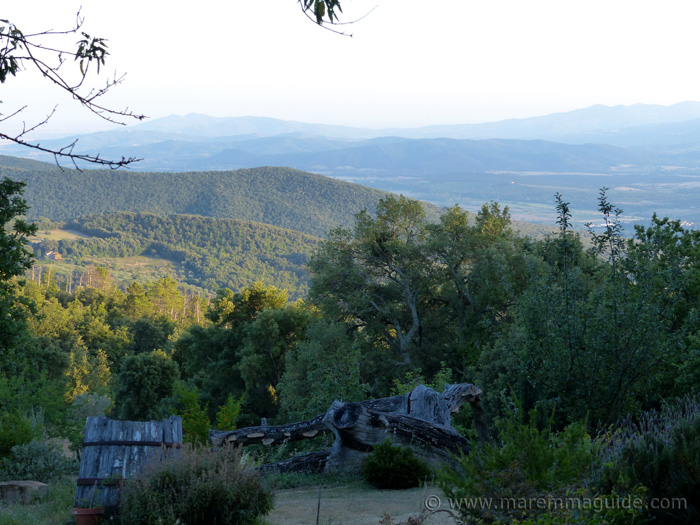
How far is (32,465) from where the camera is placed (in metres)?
9.42

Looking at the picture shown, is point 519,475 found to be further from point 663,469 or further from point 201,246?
point 201,246

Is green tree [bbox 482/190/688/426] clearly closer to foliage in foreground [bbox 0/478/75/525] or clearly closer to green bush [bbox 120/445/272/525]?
green bush [bbox 120/445/272/525]

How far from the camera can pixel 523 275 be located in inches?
→ 787

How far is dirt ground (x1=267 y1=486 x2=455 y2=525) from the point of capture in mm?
6125

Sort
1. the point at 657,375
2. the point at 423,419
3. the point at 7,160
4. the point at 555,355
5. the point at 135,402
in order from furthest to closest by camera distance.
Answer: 1. the point at 7,160
2. the point at 135,402
3. the point at 423,419
4. the point at 657,375
5. the point at 555,355

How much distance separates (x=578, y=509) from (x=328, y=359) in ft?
54.1

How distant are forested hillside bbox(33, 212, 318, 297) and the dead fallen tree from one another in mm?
127849

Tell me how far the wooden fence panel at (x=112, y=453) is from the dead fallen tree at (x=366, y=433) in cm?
Result: 206

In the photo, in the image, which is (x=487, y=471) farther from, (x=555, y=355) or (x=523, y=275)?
(x=523, y=275)

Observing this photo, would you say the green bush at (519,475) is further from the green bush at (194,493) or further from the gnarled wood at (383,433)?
the gnarled wood at (383,433)

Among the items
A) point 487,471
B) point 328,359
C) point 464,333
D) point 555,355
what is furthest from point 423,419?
point 464,333

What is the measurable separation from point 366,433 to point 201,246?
6456 inches

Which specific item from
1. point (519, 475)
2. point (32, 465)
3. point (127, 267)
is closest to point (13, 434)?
point (32, 465)

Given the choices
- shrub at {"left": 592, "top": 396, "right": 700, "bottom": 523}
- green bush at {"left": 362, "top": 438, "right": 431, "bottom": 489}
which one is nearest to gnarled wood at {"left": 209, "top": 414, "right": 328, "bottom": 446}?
green bush at {"left": 362, "top": 438, "right": 431, "bottom": 489}
